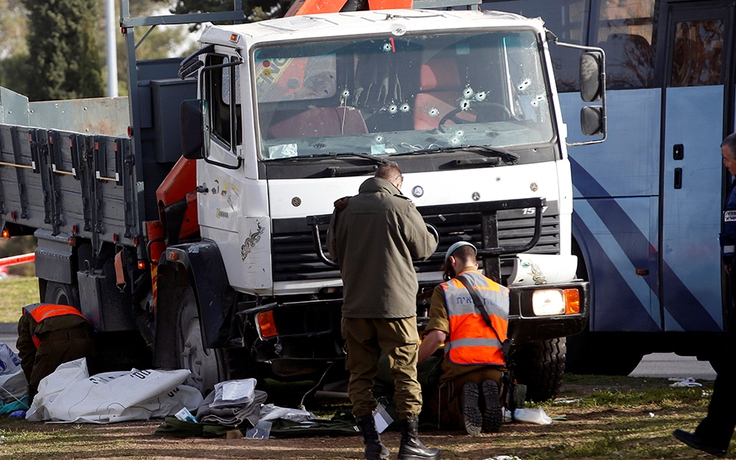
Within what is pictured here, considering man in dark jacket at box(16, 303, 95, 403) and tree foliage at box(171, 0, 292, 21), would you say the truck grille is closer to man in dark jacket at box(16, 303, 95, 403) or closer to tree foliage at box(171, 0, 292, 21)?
man in dark jacket at box(16, 303, 95, 403)

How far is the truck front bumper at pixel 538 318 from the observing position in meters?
7.48

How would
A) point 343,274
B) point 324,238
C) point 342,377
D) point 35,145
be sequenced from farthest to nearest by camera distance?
point 35,145
point 342,377
point 324,238
point 343,274

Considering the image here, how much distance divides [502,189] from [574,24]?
3.49 meters

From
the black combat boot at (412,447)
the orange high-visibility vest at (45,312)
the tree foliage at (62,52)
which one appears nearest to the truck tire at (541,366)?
the black combat boot at (412,447)

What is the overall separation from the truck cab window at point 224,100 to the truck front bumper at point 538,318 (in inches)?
78.3

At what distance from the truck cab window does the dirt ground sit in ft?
6.19

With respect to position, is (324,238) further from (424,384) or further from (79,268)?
(79,268)

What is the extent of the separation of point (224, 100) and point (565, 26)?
12.7 feet

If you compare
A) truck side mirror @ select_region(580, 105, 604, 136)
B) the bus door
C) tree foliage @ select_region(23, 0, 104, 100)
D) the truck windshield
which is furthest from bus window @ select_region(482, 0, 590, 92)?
tree foliage @ select_region(23, 0, 104, 100)

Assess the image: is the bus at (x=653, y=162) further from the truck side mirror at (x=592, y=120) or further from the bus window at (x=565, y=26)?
the truck side mirror at (x=592, y=120)

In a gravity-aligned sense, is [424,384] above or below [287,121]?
below

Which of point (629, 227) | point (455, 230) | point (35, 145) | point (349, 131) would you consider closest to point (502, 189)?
point (455, 230)

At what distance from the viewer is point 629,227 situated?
1005 centimetres

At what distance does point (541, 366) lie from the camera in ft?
27.6
